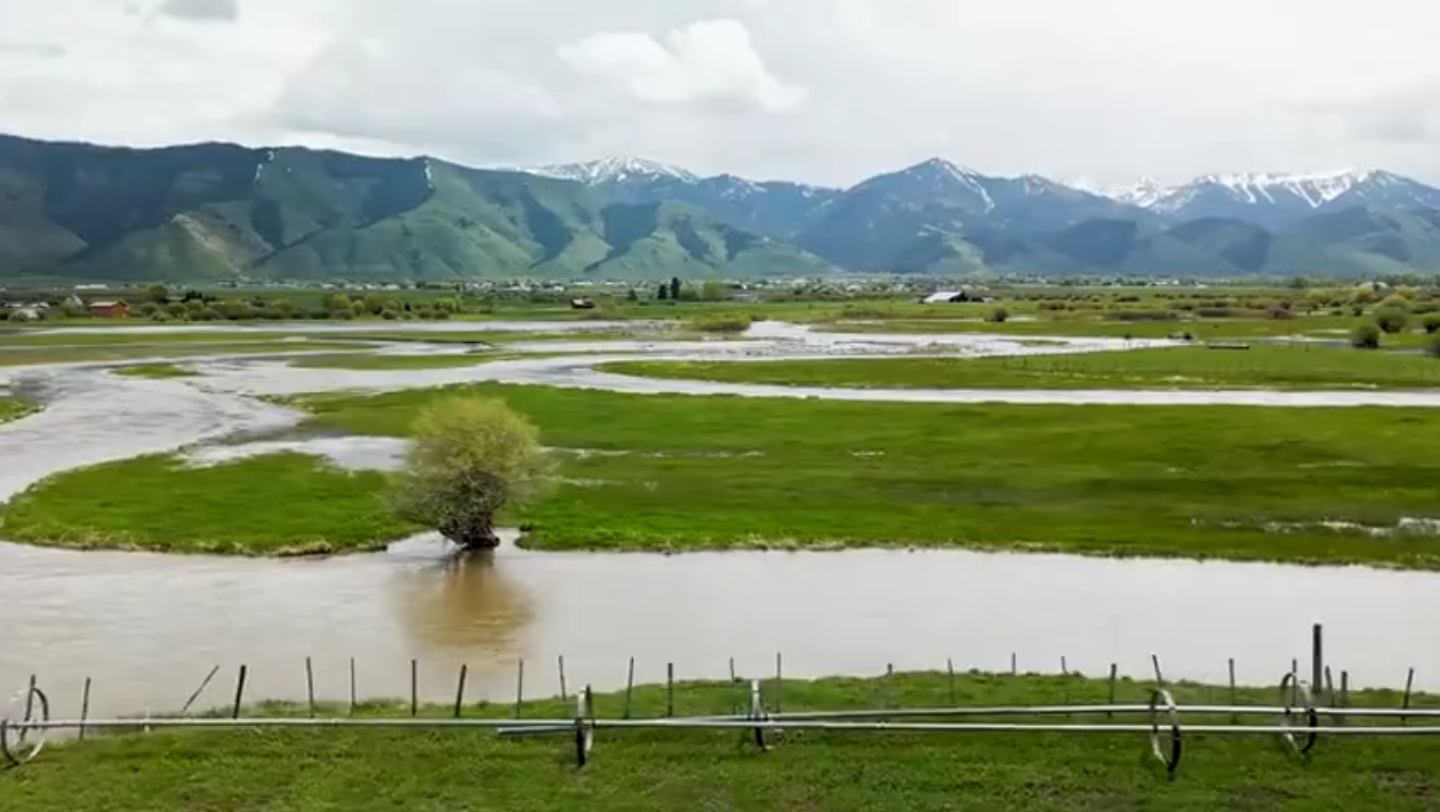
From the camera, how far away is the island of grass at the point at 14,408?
240 feet

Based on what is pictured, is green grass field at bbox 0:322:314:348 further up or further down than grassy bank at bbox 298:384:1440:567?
further up

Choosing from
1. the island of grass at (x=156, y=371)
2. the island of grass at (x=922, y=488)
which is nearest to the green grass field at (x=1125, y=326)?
the island of grass at (x=922, y=488)

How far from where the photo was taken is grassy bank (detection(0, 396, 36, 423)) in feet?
240

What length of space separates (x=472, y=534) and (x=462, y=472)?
2.07m

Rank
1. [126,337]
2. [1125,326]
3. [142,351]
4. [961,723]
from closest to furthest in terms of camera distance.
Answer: [961,723], [142,351], [1125,326], [126,337]

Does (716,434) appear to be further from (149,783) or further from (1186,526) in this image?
(149,783)

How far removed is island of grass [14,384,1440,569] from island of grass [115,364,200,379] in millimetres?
36643

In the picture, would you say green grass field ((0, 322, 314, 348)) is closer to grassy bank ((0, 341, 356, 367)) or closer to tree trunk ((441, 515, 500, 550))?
grassy bank ((0, 341, 356, 367))

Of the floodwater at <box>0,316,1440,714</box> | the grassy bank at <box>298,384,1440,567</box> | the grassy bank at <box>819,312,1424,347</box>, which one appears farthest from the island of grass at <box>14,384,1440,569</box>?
the grassy bank at <box>819,312,1424,347</box>

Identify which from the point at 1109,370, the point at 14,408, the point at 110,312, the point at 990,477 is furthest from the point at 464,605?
the point at 110,312

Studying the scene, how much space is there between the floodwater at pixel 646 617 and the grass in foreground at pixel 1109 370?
49.2 m

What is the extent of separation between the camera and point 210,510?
46688mm

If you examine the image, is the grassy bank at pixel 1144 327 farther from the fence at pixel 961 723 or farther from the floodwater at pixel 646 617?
the fence at pixel 961 723

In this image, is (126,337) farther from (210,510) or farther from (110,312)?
(210,510)
